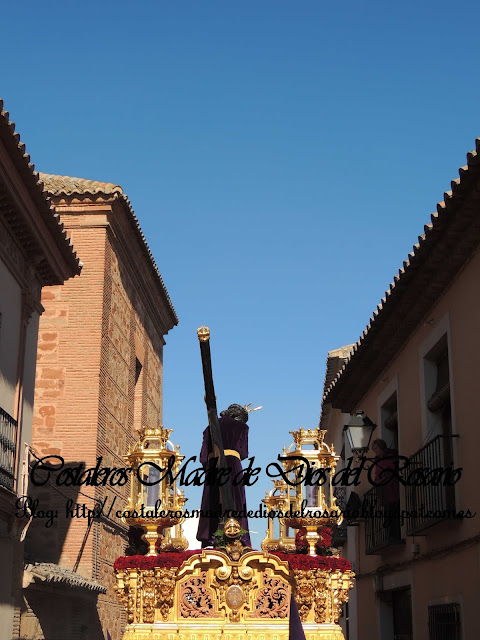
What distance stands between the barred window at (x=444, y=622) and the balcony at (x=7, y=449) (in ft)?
16.4

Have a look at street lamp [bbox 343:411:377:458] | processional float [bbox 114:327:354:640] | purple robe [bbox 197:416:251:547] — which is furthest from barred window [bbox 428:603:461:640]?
purple robe [bbox 197:416:251:547]

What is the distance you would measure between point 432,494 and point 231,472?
325 cm

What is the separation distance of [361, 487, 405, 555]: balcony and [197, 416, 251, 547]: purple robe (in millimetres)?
3878

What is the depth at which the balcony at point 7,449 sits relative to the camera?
10703 mm

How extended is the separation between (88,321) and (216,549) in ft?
30.1

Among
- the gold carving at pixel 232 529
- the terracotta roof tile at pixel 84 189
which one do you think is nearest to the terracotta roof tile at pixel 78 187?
the terracotta roof tile at pixel 84 189

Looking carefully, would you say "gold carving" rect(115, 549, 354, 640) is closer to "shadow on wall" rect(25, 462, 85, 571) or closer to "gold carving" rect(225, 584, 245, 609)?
"gold carving" rect(225, 584, 245, 609)

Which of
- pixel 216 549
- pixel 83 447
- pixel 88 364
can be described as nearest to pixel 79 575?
pixel 83 447

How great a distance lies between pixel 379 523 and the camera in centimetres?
1218

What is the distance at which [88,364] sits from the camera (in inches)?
615

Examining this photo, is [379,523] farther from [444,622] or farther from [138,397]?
[138,397]

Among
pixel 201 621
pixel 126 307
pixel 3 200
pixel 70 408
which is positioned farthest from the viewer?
pixel 126 307

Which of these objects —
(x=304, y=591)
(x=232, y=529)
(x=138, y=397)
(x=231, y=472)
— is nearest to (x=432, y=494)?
(x=231, y=472)

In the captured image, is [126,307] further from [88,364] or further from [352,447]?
[352,447]
